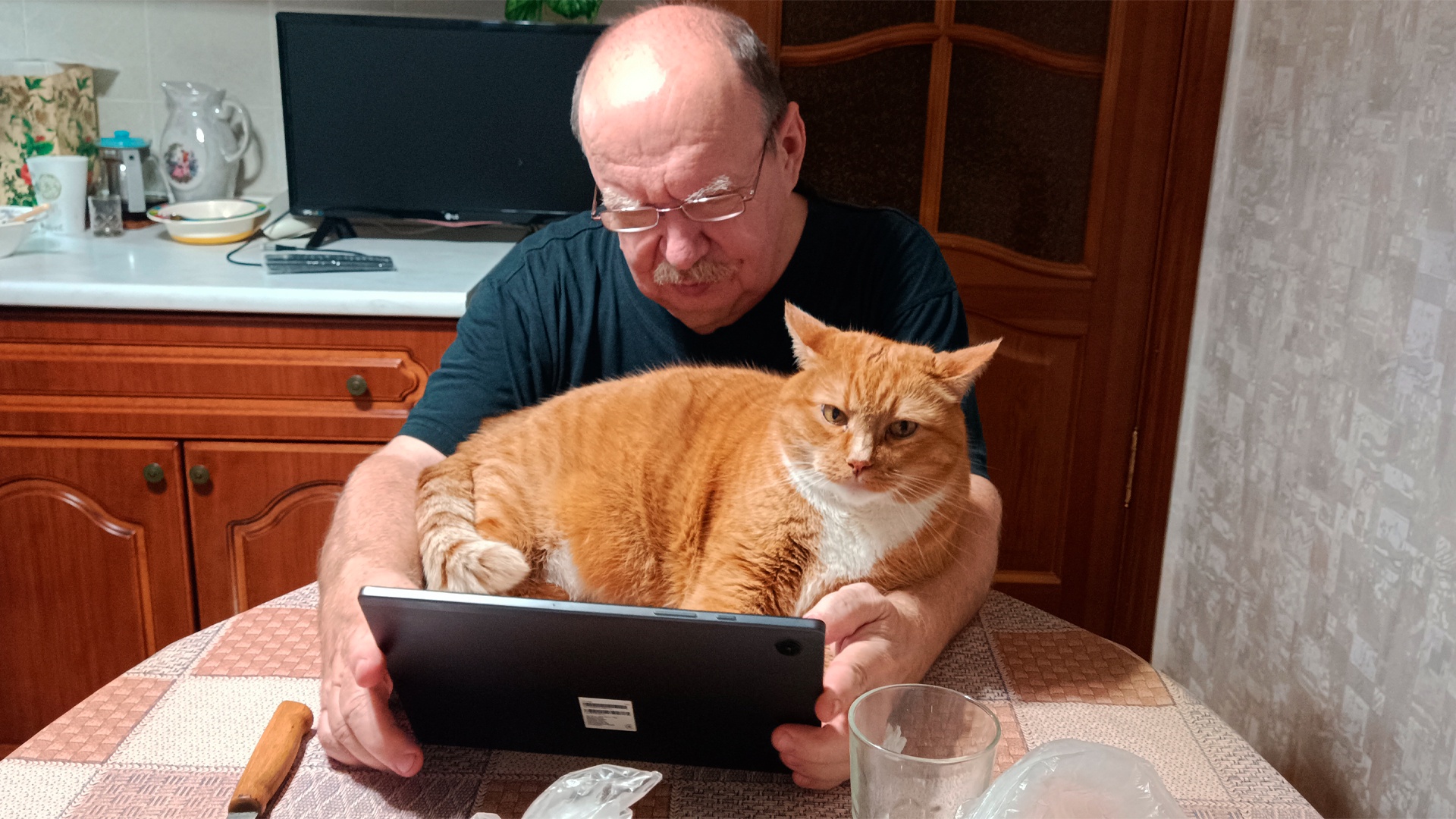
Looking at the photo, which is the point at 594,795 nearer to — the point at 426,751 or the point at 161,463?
the point at 426,751

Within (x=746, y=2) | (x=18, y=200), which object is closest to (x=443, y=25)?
(x=746, y=2)

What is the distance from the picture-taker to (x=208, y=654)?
116 cm

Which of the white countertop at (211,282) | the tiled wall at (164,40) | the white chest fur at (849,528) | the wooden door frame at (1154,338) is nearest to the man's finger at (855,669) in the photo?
the white chest fur at (849,528)

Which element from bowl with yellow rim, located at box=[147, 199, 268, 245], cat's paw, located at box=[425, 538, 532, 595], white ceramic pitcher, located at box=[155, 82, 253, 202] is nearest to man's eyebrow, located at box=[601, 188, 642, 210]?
cat's paw, located at box=[425, 538, 532, 595]

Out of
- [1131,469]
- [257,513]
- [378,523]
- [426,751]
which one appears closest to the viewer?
[426,751]

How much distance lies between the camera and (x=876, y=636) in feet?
3.51

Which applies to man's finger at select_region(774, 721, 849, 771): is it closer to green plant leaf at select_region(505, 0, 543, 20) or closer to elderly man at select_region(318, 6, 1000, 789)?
elderly man at select_region(318, 6, 1000, 789)

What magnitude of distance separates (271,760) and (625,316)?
0.88m

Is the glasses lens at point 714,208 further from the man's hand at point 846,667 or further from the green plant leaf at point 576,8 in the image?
the green plant leaf at point 576,8

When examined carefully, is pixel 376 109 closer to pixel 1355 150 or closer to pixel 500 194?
pixel 500 194

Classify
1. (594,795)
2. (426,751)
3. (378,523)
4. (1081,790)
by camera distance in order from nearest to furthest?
(1081,790)
(594,795)
(426,751)
(378,523)

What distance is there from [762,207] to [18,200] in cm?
209

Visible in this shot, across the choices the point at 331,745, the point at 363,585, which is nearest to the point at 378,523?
the point at 363,585

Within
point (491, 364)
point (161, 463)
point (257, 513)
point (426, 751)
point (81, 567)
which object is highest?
point (491, 364)
